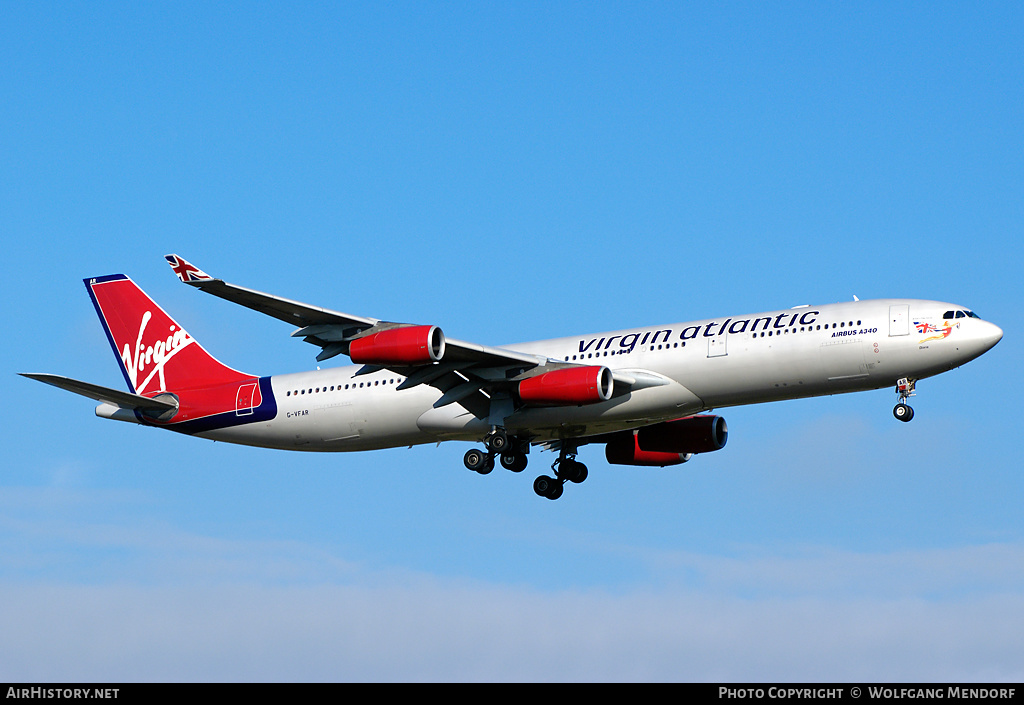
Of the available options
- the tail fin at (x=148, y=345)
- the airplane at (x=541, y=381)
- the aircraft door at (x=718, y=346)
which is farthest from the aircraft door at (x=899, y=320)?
the tail fin at (x=148, y=345)

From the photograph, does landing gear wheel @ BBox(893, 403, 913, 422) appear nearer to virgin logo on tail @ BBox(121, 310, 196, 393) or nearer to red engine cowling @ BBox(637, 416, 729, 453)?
red engine cowling @ BBox(637, 416, 729, 453)

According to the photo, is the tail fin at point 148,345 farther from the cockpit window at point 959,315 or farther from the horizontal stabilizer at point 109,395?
the cockpit window at point 959,315

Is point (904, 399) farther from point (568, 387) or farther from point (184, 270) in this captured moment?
point (184, 270)

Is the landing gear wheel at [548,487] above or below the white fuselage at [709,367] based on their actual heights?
below

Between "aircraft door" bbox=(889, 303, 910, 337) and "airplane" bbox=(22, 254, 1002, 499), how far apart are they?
0.04 m

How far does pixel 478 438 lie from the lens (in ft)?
141

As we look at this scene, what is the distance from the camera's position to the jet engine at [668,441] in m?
45.0

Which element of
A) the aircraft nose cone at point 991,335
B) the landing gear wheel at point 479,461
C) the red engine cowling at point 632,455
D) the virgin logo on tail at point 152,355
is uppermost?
the virgin logo on tail at point 152,355

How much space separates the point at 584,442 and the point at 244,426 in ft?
39.4

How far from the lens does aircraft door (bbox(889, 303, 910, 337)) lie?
37.6 meters

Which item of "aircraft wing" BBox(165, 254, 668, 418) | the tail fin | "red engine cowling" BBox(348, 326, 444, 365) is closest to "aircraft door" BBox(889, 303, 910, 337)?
"aircraft wing" BBox(165, 254, 668, 418)

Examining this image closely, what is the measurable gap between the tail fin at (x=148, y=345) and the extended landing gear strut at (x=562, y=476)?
11161 millimetres

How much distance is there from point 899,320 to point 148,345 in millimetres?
27112
